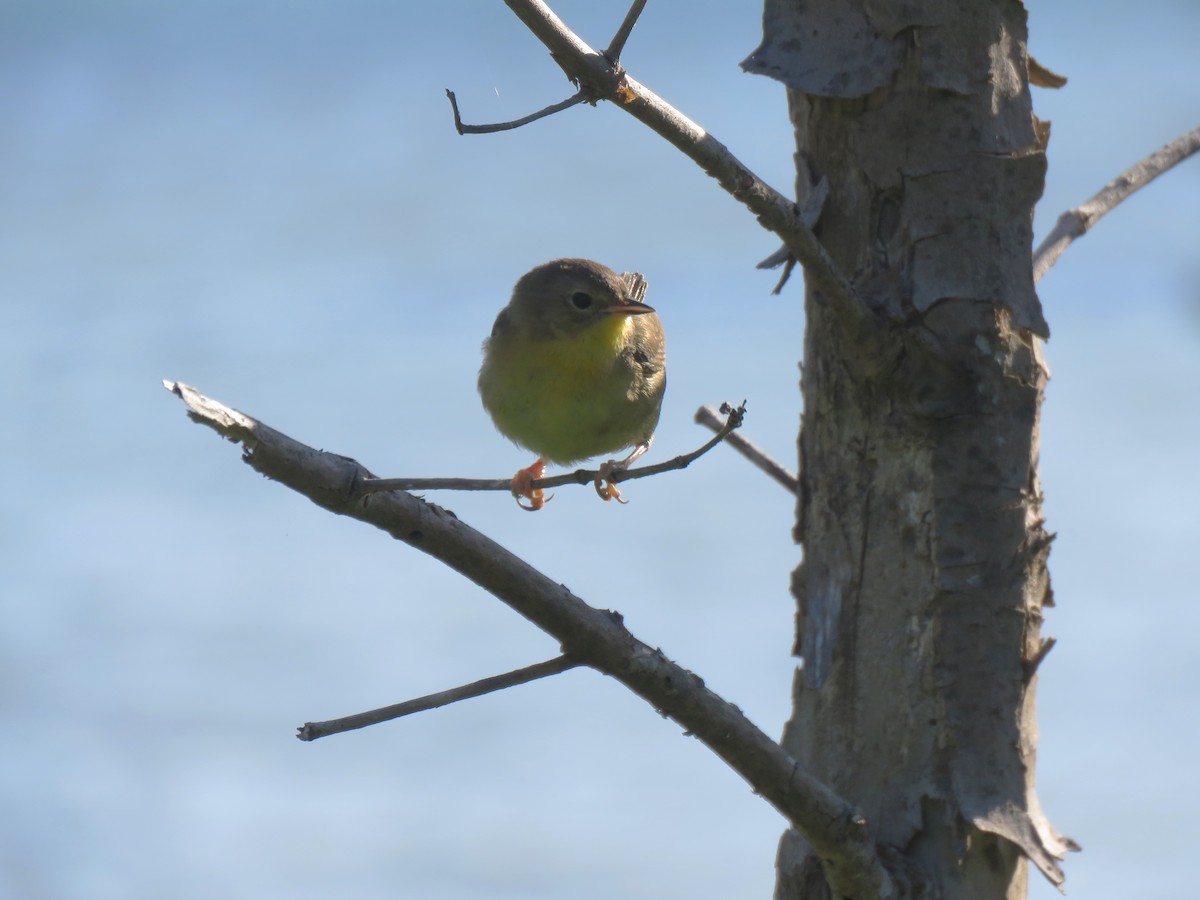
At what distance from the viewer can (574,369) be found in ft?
17.2

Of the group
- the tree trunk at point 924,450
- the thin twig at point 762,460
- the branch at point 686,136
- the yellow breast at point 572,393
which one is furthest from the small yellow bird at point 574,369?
the branch at point 686,136

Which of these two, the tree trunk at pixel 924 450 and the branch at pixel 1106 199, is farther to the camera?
the branch at pixel 1106 199

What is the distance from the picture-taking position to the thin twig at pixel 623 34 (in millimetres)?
2871

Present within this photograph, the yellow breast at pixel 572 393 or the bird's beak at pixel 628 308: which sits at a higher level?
the bird's beak at pixel 628 308

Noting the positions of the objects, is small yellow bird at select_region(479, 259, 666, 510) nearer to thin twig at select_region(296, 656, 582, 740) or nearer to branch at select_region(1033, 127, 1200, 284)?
branch at select_region(1033, 127, 1200, 284)

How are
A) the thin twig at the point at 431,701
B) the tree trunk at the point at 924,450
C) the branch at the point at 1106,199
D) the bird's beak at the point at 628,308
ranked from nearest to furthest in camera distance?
the thin twig at the point at 431,701 → the tree trunk at the point at 924,450 → the branch at the point at 1106,199 → the bird's beak at the point at 628,308

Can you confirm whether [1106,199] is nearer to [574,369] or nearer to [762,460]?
[762,460]

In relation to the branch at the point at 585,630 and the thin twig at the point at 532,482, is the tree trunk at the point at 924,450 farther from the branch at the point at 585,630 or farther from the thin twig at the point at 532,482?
the thin twig at the point at 532,482

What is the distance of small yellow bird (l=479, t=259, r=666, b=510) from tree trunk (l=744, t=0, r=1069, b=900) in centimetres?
122

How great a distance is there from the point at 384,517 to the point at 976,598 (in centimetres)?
196

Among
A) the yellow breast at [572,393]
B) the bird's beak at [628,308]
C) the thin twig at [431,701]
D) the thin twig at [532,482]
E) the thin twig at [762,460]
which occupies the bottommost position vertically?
the thin twig at [431,701]

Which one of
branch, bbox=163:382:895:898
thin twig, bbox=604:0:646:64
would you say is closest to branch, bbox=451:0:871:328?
thin twig, bbox=604:0:646:64

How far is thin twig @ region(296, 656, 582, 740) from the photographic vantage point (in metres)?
2.71

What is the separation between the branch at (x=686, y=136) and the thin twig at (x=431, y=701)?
1.32m
